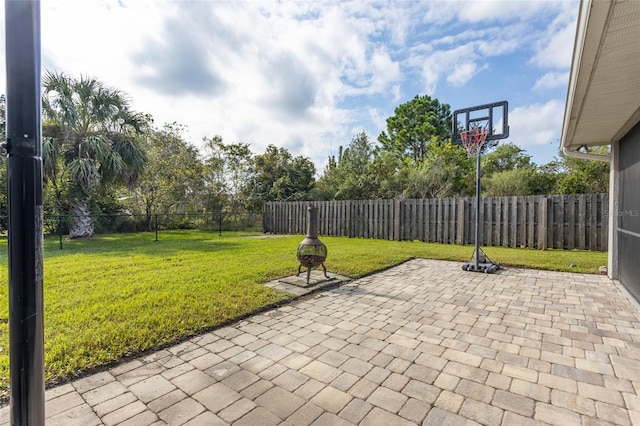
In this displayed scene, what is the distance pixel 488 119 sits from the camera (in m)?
5.75

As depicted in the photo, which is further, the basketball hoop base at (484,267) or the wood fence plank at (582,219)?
the wood fence plank at (582,219)

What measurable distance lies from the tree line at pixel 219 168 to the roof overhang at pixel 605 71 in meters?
8.74

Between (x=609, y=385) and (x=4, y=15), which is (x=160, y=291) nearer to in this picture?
(x=4, y=15)

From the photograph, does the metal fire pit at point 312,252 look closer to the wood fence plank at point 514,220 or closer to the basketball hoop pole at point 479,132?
the basketball hoop pole at point 479,132

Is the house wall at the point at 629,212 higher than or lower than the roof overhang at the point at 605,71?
lower

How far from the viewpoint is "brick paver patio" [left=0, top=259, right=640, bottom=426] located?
167cm

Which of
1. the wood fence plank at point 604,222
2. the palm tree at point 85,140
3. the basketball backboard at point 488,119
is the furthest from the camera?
the palm tree at point 85,140

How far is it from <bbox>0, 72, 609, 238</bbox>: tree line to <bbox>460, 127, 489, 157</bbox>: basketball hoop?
7750mm

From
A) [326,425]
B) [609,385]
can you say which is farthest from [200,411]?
[609,385]

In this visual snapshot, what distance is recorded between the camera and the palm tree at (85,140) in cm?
906

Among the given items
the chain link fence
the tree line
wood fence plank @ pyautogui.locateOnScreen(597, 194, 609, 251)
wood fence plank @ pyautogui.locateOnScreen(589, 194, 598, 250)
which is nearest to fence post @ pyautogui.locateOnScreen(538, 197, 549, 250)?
wood fence plank @ pyautogui.locateOnScreen(589, 194, 598, 250)

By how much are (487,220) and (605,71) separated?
22.4 ft

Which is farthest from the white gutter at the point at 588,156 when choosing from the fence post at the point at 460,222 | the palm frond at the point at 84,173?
the palm frond at the point at 84,173

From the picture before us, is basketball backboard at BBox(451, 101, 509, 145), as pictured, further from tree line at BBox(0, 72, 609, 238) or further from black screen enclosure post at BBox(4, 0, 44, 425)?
tree line at BBox(0, 72, 609, 238)
